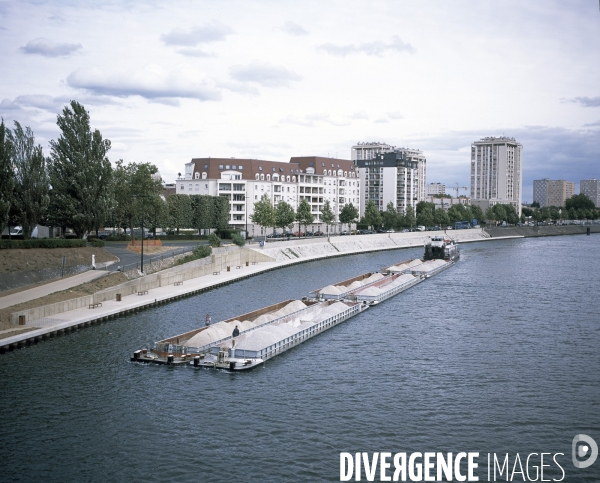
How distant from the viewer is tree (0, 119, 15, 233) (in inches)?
2339

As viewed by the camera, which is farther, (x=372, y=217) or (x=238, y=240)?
(x=372, y=217)

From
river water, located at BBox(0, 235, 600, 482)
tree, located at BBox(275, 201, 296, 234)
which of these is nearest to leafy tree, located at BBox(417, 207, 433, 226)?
tree, located at BBox(275, 201, 296, 234)

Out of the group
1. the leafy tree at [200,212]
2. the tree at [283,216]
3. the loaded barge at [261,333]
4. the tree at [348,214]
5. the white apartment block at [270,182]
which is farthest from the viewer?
the tree at [348,214]

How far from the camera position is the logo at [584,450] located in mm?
24359

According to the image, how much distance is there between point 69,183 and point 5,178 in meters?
10.1

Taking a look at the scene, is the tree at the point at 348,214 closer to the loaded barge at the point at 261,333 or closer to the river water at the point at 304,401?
the loaded barge at the point at 261,333

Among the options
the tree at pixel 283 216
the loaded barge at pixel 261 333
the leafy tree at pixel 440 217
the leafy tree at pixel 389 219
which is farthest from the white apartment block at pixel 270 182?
the loaded barge at pixel 261 333

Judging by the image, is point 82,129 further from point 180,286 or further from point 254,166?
point 254,166

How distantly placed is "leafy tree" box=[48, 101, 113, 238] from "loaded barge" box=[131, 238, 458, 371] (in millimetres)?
27962

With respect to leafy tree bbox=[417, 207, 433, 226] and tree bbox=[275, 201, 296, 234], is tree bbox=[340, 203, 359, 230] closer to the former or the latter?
tree bbox=[275, 201, 296, 234]

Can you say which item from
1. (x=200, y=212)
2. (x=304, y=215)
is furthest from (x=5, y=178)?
(x=304, y=215)

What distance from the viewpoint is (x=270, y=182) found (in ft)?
490

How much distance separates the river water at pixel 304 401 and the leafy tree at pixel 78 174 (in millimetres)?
24465

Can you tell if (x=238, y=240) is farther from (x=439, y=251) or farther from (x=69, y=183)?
(x=439, y=251)
